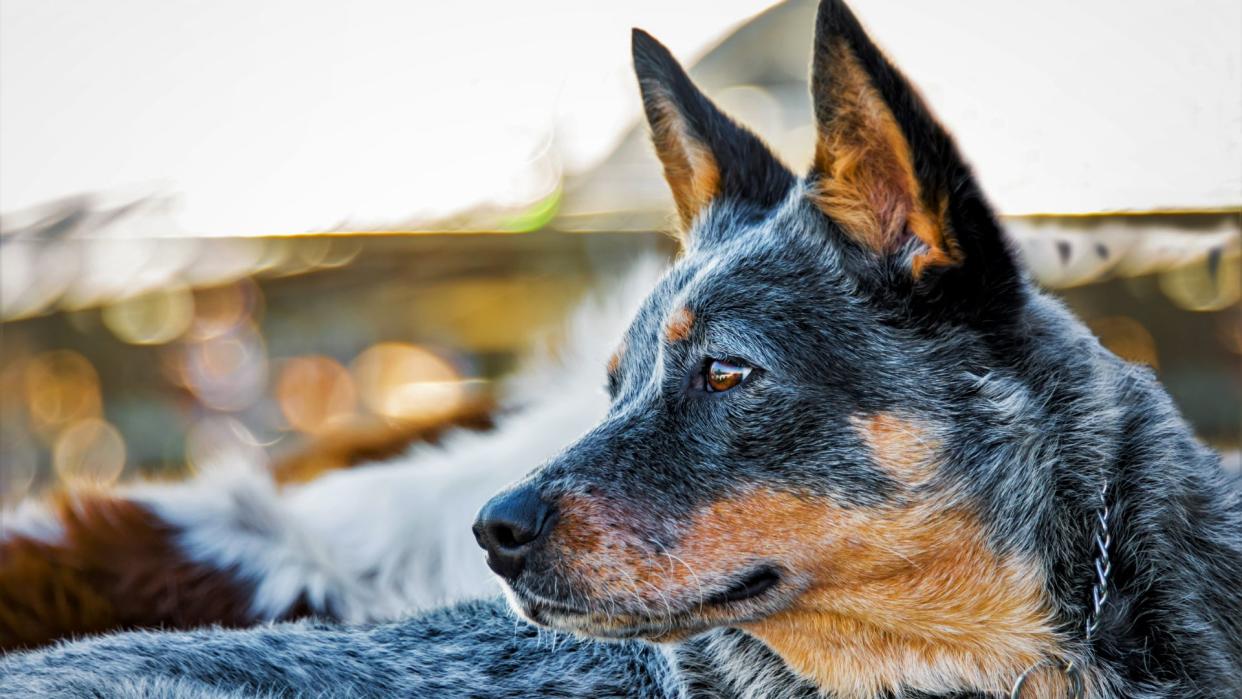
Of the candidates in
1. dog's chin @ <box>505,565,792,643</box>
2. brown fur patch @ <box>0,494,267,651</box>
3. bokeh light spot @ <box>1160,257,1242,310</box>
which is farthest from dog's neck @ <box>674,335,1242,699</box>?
bokeh light spot @ <box>1160,257,1242,310</box>

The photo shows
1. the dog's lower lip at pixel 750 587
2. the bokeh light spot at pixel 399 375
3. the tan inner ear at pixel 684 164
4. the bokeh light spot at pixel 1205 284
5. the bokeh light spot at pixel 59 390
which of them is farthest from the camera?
the bokeh light spot at pixel 399 375

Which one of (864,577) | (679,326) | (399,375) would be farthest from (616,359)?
(399,375)

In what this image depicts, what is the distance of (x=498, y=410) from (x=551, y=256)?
3.01 meters

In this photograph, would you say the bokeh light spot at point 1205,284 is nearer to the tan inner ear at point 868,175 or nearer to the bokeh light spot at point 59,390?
the tan inner ear at point 868,175

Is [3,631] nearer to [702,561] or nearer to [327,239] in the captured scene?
[702,561]

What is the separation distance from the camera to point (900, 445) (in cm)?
185

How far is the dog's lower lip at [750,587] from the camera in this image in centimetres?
177

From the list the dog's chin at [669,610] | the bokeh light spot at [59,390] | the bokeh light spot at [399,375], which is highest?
the dog's chin at [669,610]

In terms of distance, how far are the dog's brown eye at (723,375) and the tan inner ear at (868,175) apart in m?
0.35

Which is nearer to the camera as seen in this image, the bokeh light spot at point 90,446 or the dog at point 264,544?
the dog at point 264,544

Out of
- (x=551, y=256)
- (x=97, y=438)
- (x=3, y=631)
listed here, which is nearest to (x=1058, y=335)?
(x=3, y=631)

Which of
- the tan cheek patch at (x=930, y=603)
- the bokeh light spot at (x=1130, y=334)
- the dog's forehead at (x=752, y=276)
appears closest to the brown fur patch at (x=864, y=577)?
the tan cheek patch at (x=930, y=603)

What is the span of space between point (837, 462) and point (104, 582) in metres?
2.03

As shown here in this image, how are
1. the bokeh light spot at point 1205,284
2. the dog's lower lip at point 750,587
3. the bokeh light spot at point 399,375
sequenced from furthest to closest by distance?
the bokeh light spot at point 399,375
the bokeh light spot at point 1205,284
the dog's lower lip at point 750,587
